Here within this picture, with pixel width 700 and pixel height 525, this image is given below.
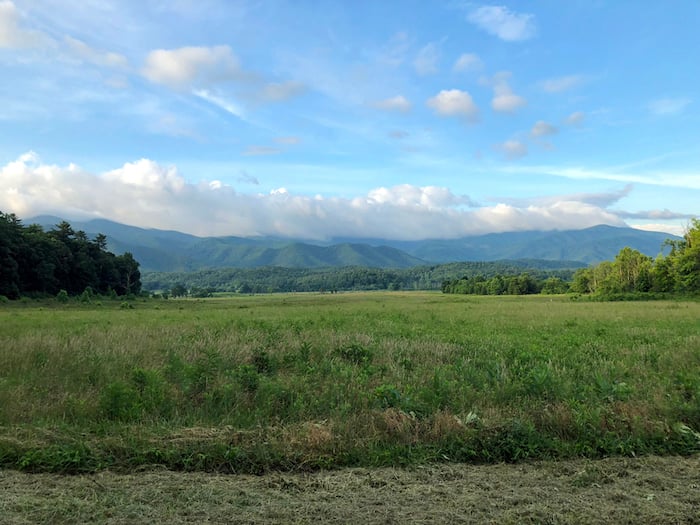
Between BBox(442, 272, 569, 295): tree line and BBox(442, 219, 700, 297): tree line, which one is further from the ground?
BBox(442, 219, 700, 297): tree line

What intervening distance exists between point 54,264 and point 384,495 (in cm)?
7629

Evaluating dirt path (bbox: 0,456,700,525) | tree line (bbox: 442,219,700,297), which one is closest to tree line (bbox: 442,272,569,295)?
tree line (bbox: 442,219,700,297)

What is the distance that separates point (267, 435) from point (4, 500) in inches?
120

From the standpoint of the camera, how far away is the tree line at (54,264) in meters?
57.2

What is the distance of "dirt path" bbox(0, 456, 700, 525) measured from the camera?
14.3 ft

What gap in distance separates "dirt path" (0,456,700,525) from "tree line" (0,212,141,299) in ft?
216

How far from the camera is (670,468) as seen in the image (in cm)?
541

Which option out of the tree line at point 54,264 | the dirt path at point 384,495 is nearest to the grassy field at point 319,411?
→ the dirt path at point 384,495

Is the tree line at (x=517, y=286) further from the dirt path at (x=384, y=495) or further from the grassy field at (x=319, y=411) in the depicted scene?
the dirt path at (x=384, y=495)

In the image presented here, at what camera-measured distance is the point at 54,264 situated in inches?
2557

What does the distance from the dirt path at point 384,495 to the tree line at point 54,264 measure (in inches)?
2594

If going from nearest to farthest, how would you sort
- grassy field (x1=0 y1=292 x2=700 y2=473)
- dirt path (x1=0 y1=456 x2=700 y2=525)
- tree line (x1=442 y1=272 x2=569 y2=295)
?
dirt path (x1=0 y1=456 x2=700 y2=525) → grassy field (x1=0 y1=292 x2=700 y2=473) → tree line (x1=442 y1=272 x2=569 y2=295)

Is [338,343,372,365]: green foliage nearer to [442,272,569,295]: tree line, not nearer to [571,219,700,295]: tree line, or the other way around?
[571,219,700,295]: tree line

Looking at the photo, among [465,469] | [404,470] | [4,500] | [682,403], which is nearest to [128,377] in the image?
[4,500]
